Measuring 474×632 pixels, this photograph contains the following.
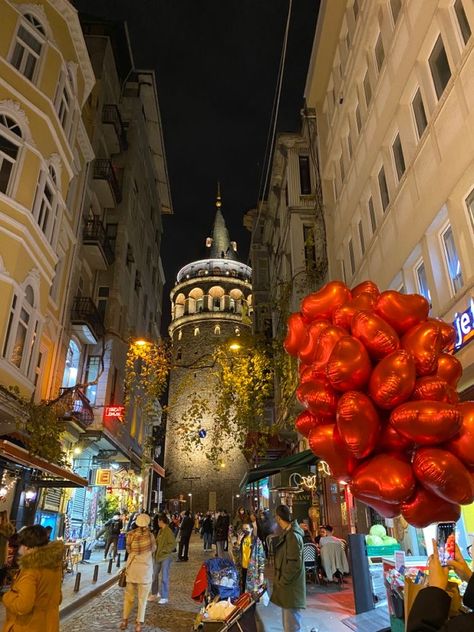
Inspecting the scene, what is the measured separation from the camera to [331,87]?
1658 centimetres

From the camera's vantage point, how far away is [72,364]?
22031mm

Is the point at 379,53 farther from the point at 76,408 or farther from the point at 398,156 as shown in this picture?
the point at 76,408

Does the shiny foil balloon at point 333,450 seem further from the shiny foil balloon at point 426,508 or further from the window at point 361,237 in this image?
the window at point 361,237

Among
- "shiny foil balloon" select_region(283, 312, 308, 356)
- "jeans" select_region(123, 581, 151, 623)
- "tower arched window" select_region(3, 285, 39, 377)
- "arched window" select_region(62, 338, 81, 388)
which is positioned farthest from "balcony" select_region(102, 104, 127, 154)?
"shiny foil balloon" select_region(283, 312, 308, 356)

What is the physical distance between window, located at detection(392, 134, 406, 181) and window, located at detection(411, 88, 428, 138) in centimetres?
76

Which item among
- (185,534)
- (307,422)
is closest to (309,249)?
(185,534)

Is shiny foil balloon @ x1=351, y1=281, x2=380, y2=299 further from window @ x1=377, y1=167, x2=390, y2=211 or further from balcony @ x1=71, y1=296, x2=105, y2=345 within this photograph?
balcony @ x1=71, y1=296, x2=105, y2=345

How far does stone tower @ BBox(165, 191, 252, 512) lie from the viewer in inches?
1939

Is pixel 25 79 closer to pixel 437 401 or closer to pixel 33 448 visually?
pixel 33 448

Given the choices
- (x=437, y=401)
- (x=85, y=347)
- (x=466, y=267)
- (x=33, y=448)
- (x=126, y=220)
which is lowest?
(x=437, y=401)

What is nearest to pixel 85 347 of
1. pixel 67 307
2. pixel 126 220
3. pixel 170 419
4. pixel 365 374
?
pixel 67 307

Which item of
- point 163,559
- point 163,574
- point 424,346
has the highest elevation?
point 424,346

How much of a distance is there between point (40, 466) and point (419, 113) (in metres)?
11.5

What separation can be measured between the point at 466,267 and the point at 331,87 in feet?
37.6
